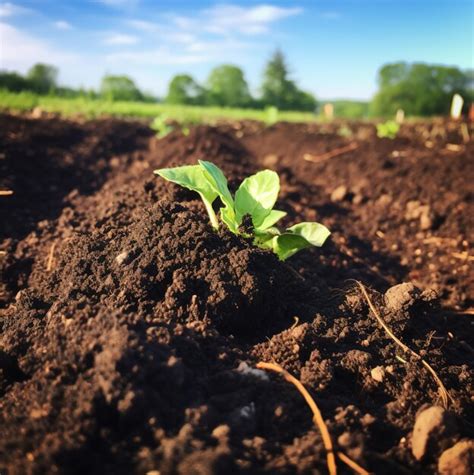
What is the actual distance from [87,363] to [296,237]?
4.01ft

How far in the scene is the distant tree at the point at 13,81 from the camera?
15695 millimetres

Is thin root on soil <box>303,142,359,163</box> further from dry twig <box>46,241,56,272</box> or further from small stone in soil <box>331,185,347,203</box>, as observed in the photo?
dry twig <box>46,241,56,272</box>

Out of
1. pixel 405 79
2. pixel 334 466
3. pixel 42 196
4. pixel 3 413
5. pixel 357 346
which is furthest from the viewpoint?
pixel 405 79

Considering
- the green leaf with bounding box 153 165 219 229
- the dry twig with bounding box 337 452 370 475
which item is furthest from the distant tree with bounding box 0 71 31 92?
the dry twig with bounding box 337 452 370 475

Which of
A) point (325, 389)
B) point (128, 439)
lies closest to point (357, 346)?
point (325, 389)

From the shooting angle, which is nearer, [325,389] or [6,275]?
[325,389]

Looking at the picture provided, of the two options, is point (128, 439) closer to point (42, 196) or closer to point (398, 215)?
point (42, 196)

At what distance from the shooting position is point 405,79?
4944 centimetres

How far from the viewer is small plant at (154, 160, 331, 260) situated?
223 centimetres

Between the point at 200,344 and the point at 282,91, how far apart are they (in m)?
50.3

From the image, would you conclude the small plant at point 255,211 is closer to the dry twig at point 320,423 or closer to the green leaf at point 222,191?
the green leaf at point 222,191

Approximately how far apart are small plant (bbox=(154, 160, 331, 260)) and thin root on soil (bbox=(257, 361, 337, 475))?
0.80 meters

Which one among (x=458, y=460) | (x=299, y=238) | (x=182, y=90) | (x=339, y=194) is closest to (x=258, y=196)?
(x=299, y=238)

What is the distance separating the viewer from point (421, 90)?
4653 cm
